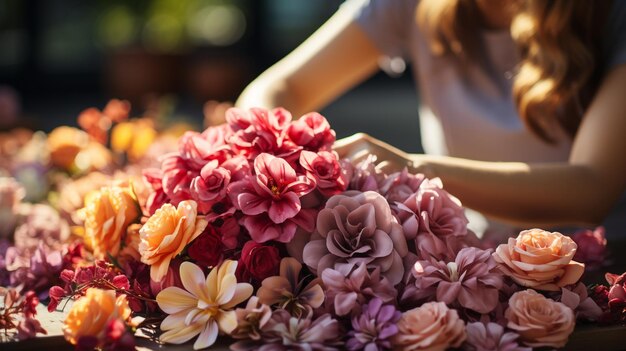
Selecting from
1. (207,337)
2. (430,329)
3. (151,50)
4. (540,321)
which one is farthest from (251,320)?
(151,50)

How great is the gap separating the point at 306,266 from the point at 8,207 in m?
0.68

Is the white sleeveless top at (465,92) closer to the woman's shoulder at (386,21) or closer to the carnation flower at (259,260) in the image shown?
the woman's shoulder at (386,21)

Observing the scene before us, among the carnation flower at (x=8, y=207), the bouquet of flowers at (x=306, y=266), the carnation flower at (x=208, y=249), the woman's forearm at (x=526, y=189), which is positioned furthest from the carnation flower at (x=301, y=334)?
the carnation flower at (x=8, y=207)

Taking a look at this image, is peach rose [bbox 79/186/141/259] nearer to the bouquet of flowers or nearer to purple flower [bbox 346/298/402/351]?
the bouquet of flowers

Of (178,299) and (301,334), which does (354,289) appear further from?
(178,299)

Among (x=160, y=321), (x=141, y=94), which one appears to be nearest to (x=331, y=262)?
(x=160, y=321)

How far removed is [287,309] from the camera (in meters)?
0.82

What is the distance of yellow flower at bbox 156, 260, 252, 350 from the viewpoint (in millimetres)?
799

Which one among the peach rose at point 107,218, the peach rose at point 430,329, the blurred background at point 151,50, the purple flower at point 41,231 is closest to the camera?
the peach rose at point 430,329

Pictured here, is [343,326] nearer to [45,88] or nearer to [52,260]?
[52,260]

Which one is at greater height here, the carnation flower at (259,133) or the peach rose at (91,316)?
the carnation flower at (259,133)

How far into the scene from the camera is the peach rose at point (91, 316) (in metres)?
0.75

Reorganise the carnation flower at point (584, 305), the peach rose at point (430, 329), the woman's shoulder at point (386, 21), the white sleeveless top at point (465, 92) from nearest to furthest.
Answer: the peach rose at point (430, 329)
the carnation flower at point (584, 305)
the white sleeveless top at point (465, 92)
the woman's shoulder at point (386, 21)

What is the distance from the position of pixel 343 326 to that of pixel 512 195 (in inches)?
16.1
